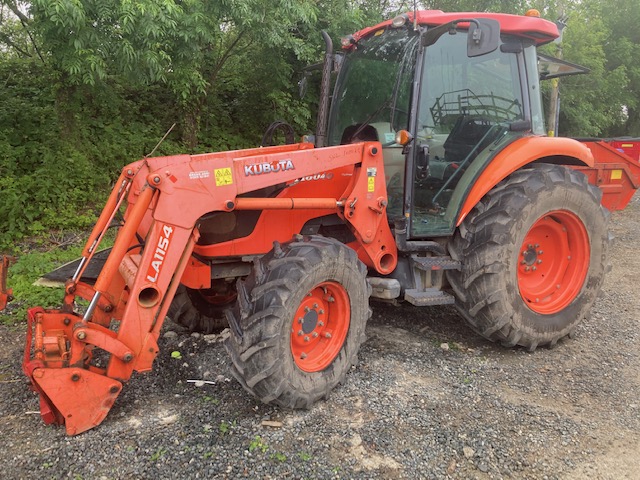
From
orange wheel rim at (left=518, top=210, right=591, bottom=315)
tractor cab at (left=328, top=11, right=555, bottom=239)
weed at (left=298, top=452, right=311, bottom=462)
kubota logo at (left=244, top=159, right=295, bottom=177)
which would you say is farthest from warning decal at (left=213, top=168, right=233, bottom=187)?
orange wheel rim at (left=518, top=210, right=591, bottom=315)

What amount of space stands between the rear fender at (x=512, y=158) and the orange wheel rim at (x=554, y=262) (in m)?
0.50

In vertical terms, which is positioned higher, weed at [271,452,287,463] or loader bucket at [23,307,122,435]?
loader bucket at [23,307,122,435]

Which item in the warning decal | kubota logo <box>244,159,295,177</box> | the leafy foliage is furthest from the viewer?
the leafy foliage

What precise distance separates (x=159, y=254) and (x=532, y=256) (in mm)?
2944

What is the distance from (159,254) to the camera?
289 centimetres

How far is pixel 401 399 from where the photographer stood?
329cm

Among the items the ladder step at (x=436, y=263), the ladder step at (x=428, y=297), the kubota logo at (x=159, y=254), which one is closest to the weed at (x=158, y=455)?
the kubota logo at (x=159, y=254)

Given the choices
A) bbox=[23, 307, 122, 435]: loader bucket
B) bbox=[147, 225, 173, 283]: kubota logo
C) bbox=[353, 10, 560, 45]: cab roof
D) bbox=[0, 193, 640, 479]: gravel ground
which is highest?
bbox=[353, 10, 560, 45]: cab roof

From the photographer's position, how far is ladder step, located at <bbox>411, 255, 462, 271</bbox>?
3764 millimetres

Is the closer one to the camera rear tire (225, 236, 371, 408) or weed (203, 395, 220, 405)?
rear tire (225, 236, 371, 408)

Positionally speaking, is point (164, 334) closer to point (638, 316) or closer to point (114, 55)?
point (114, 55)

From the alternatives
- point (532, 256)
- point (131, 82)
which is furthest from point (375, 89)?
point (131, 82)

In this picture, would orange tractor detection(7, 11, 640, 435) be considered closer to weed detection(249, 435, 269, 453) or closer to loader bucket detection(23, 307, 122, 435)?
loader bucket detection(23, 307, 122, 435)

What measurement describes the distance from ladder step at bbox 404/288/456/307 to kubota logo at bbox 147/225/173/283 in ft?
5.90
